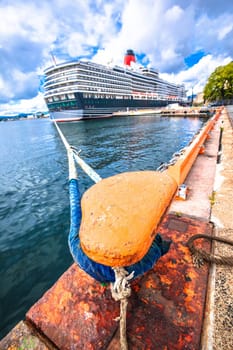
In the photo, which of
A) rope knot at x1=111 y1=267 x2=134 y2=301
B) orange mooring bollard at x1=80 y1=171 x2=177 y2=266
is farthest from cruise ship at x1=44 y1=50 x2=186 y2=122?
rope knot at x1=111 y1=267 x2=134 y2=301

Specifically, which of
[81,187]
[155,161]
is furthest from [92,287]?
[155,161]

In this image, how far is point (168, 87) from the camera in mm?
79625

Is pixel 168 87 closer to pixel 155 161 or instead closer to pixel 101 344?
pixel 155 161

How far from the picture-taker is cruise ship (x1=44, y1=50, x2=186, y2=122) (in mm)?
39969

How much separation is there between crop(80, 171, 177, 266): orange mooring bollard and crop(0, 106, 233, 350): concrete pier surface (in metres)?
0.18

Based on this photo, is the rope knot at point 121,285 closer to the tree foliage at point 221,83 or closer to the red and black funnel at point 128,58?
the tree foliage at point 221,83

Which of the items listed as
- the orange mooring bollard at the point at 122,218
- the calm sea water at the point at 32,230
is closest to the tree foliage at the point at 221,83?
the calm sea water at the point at 32,230

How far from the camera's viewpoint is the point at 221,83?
4441cm

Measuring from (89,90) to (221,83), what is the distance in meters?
38.0

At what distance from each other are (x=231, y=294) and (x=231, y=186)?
195cm

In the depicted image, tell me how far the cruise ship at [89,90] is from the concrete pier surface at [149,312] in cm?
4293

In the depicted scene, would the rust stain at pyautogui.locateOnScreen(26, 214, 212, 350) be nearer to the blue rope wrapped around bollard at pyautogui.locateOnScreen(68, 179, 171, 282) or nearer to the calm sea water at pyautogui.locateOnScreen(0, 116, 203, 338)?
the blue rope wrapped around bollard at pyautogui.locateOnScreen(68, 179, 171, 282)

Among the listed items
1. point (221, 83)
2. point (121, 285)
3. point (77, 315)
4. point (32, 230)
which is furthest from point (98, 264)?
point (221, 83)

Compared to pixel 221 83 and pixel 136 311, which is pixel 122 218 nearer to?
pixel 136 311
